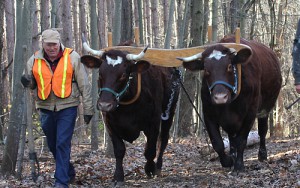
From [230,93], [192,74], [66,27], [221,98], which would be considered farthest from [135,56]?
[66,27]

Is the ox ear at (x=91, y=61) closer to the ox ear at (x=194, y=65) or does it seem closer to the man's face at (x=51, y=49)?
the man's face at (x=51, y=49)

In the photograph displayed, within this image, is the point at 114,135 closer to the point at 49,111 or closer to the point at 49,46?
the point at 49,111

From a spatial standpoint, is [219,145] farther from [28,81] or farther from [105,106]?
[28,81]

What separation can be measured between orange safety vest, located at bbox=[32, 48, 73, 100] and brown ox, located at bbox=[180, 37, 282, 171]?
2.06 meters

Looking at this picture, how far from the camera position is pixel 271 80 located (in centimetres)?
1015

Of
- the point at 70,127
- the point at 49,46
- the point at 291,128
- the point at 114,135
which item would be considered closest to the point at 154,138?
the point at 114,135

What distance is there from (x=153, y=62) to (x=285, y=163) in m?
2.84

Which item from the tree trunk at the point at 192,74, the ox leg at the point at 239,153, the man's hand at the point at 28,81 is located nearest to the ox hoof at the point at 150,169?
the ox leg at the point at 239,153

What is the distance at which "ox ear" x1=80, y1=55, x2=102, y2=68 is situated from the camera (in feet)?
26.5

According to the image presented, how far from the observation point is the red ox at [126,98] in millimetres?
7801

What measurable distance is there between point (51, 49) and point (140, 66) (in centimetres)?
145

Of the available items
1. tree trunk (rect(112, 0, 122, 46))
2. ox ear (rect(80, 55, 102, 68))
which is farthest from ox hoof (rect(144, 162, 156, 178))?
tree trunk (rect(112, 0, 122, 46))

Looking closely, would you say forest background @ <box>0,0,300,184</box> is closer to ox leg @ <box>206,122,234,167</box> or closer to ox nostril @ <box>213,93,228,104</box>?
ox leg @ <box>206,122,234,167</box>

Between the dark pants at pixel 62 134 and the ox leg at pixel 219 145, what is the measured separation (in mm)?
2463
